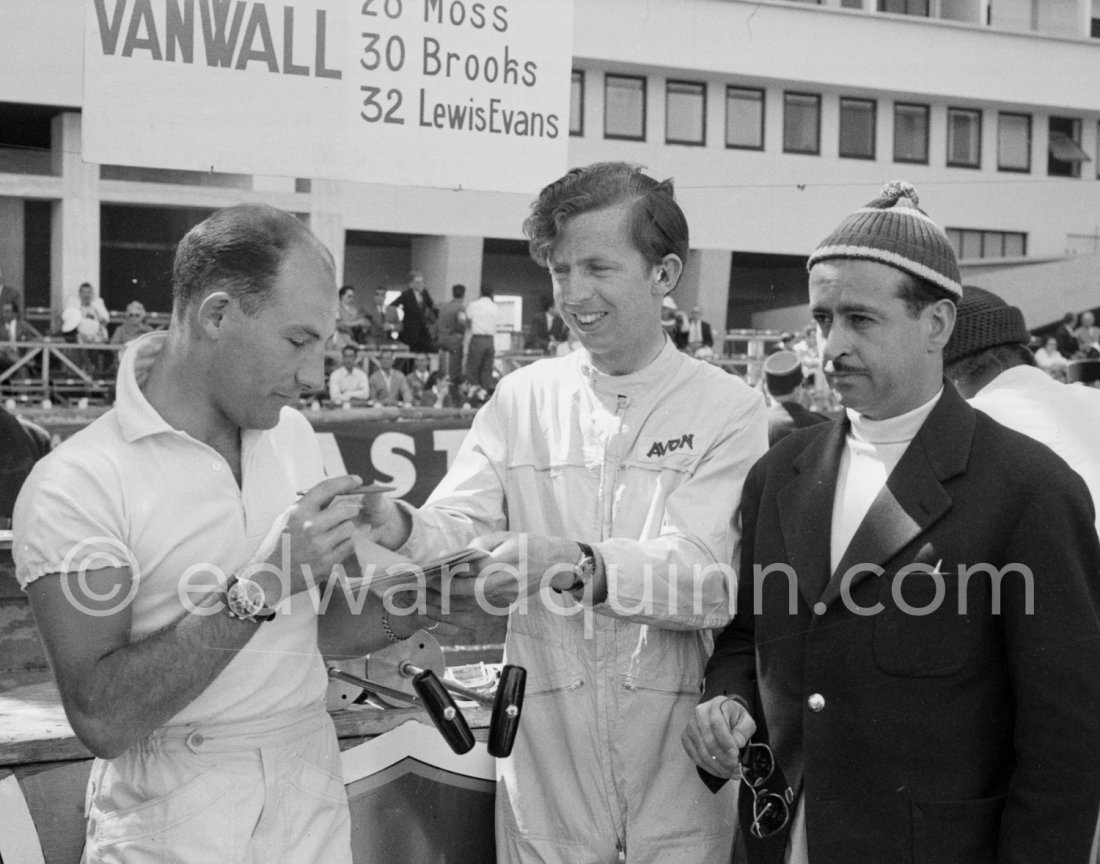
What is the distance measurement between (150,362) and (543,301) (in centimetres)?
2454

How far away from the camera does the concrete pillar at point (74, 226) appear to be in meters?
21.3

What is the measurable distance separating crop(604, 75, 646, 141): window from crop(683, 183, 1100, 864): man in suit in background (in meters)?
28.4

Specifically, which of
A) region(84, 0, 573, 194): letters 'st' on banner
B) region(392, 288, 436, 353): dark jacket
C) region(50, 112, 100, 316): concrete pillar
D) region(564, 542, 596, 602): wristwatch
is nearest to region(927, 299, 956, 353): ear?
region(564, 542, 596, 602): wristwatch

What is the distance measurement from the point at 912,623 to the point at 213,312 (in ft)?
4.42

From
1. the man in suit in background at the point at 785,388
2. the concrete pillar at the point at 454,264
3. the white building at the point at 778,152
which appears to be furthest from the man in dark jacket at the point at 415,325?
the man in suit in background at the point at 785,388

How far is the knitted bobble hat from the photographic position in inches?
93.4

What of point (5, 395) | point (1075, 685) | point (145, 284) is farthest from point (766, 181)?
point (1075, 685)

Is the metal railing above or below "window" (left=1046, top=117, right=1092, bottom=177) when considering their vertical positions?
below

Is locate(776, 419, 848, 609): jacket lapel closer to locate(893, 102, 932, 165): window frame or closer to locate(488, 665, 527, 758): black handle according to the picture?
locate(488, 665, 527, 758): black handle

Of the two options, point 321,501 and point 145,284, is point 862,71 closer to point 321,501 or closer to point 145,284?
point 145,284

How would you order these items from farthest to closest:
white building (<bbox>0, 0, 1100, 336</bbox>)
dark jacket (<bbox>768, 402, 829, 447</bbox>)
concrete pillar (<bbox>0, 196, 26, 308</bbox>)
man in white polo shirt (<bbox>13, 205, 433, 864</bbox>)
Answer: white building (<bbox>0, 0, 1100, 336</bbox>) < concrete pillar (<bbox>0, 196, 26, 308</bbox>) < dark jacket (<bbox>768, 402, 829, 447</bbox>) < man in white polo shirt (<bbox>13, 205, 433, 864</bbox>)

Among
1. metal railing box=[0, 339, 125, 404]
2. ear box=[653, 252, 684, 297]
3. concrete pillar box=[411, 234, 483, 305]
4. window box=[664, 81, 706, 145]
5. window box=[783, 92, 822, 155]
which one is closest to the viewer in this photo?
ear box=[653, 252, 684, 297]

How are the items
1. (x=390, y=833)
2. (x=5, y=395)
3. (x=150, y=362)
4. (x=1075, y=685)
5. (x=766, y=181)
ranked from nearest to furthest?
(x=1075, y=685), (x=150, y=362), (x=390, y=833), (x=5, y=395), (x=766, y=181)

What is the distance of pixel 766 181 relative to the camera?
3231 centimetres
